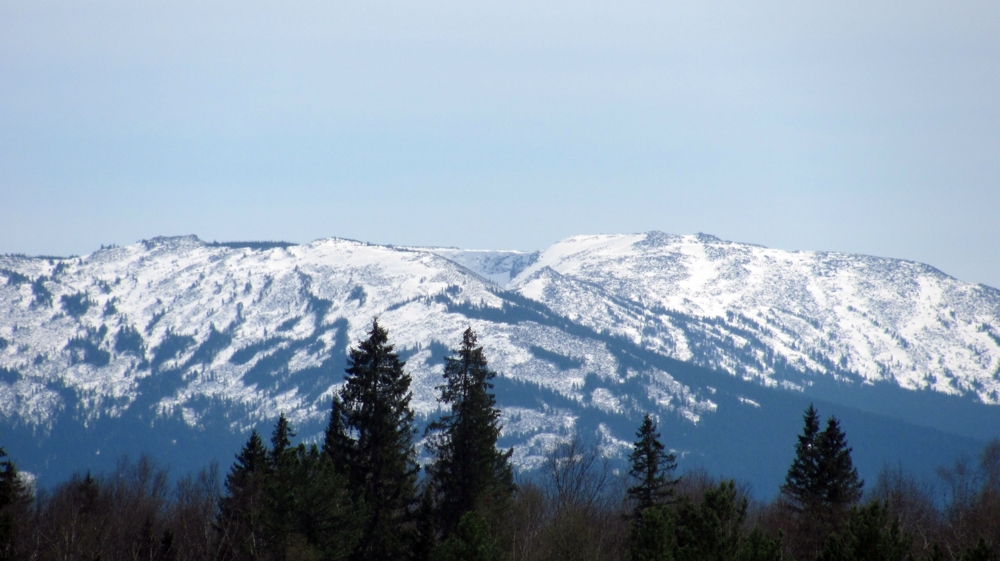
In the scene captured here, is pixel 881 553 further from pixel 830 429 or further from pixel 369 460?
pixel 369 460

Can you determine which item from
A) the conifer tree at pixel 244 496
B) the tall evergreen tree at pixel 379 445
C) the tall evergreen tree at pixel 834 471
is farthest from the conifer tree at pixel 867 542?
the conifer tree at pixel 244 496

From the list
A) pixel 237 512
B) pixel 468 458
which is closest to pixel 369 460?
pixel 468 458

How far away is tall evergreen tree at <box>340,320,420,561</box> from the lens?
5075 centimetres

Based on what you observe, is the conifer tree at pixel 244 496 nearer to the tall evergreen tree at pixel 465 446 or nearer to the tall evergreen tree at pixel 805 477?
the tall evergreen tree at pixel 465 446

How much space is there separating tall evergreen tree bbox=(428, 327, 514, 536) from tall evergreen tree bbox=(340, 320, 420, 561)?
12.8ft

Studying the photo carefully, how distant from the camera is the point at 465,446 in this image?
182ft

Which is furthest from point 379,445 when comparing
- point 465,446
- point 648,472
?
point 648,472

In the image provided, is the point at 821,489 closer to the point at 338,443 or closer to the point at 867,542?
the point at 867,542

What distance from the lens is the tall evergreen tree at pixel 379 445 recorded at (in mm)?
→ 50750

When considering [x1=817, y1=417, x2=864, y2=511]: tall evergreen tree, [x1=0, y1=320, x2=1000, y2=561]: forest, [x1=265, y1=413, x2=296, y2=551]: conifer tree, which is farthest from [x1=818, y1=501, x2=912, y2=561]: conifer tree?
[x1=265, y1=413, x2=296, y2=551]: conifer tree

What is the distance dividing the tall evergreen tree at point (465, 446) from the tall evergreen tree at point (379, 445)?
3888 mm

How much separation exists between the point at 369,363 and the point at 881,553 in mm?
25410

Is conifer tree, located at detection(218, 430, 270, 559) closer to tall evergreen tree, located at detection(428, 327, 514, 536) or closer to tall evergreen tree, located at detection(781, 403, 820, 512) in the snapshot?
tall evergreen tree, located at detection(428, 327, 514, 536)

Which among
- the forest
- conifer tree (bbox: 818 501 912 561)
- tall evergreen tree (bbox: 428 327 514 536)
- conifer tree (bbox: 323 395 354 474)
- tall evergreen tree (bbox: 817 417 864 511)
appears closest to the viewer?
conifer tree (bbox: 818 501 912 561)
